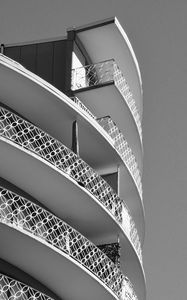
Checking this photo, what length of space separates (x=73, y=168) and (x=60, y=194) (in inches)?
46.7

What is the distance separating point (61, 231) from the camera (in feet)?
108

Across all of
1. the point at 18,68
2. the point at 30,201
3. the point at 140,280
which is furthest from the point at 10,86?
the point at 140,280

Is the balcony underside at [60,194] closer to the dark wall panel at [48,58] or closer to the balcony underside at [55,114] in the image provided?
the balcony underside at [55,114]

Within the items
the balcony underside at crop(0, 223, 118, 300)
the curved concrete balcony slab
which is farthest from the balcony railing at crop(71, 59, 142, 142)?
the balcony underside at crop(0, 223, 118, 300)

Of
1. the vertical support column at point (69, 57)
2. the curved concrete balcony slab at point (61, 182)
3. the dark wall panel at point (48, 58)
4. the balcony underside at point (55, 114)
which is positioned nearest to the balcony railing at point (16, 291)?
the curved concrete balcony slab at point (61, 182)

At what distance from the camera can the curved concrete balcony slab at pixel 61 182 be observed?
107 ft

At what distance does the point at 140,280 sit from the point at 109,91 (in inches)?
253

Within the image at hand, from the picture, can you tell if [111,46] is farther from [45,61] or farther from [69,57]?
[45,61]

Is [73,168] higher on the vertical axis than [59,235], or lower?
higher

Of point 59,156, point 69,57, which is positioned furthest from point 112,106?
point 59,156

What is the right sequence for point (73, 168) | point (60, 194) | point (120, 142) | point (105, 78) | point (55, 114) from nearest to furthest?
point (60, 194), point (73, 168), point (55, 114), point (120, 142), point (105, 78)

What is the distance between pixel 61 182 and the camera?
108 feet

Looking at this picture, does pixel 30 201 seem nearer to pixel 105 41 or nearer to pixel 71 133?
pixel 71 133

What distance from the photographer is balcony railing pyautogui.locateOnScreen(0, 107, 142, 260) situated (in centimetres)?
3353
